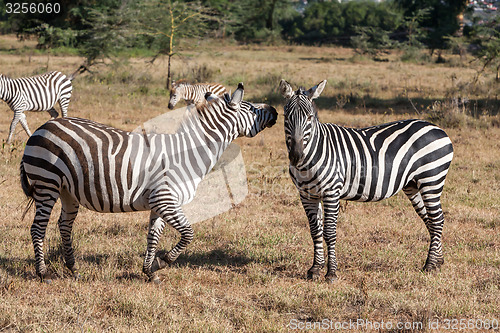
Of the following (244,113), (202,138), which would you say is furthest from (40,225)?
(244,113)

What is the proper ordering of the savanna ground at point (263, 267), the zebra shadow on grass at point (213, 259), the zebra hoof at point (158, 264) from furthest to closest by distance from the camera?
the zebra shadow on grass at point (213, 259) < the zebra hoof at point (158, 264) < the savanna ground at point (263, 267)

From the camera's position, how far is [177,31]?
2103 cm

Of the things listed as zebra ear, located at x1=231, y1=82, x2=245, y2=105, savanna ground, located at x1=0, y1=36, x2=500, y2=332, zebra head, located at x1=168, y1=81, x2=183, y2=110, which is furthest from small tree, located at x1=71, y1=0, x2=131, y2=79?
zebra ear, located at x1=231, y1=82, x2=245, y2=105

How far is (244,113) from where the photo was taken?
546 cm

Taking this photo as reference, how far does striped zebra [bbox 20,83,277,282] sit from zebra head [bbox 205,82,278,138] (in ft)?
0.05

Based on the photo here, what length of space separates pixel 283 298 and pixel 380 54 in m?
35.9

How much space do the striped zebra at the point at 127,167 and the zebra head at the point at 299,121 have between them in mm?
597

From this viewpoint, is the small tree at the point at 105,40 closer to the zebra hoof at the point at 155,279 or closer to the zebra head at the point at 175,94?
the zebra head at the point at 175,94

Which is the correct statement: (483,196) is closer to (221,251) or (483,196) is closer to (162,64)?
(221,251)

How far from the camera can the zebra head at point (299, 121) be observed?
5062mm

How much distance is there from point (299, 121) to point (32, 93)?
9546mm

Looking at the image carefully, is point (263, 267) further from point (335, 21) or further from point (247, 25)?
point (335, 21)

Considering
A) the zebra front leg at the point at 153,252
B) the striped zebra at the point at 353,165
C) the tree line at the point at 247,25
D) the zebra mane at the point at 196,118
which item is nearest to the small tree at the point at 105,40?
the tree line at the point at 247,25

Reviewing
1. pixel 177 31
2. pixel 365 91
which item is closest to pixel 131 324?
→ pixel 365 91
